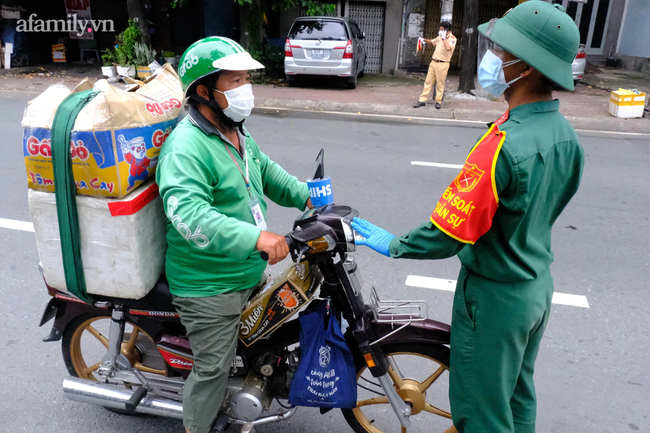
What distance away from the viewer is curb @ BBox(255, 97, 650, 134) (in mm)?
9977

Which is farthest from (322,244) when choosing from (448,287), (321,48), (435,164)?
(321,48)

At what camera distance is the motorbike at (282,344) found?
2.25 metres

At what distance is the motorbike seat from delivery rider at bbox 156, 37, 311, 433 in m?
0.08

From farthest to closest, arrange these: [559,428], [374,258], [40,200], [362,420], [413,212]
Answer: [413,212]
[374,258]
[559,428]
[362,420]
[40,200]

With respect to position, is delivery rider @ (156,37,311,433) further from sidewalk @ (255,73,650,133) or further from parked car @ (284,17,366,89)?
parked car @ (284,17,366,89)

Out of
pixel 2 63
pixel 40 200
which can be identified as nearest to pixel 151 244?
pixel 40 200

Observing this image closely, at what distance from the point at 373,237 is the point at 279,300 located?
0.61 meters

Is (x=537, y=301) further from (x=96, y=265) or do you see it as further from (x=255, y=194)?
(x=96, y=265)

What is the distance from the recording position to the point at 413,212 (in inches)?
210

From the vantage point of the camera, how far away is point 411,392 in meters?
2.46

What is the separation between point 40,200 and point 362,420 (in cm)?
175

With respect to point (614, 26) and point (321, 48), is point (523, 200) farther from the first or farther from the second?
point (614, 26)

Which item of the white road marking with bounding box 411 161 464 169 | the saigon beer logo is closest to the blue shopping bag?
the saigon beer logo

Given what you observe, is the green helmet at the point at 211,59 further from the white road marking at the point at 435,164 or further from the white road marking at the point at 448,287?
the white road marking at the point at 435,164
